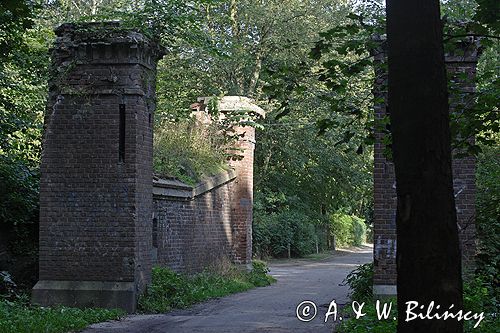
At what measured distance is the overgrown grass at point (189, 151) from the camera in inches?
764

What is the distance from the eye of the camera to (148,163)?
48.9ft

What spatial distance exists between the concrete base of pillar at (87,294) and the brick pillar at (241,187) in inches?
365

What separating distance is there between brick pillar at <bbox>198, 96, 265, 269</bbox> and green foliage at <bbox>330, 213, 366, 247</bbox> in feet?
85.1

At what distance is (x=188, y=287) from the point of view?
53.6 feet

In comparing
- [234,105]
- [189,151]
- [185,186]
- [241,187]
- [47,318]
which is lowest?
[47,318]

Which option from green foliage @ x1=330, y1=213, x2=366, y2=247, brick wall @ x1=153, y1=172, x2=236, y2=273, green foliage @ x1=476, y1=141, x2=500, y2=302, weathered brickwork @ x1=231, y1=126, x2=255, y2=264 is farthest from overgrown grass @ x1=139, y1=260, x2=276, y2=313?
green foliage @ x1=330, y1=213, x2=366, y2=247

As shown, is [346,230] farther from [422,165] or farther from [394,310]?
[422,165]

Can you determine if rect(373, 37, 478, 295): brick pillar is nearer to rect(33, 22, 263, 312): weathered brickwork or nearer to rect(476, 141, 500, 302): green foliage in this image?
rect(476, 141, 500, 302): green foliage

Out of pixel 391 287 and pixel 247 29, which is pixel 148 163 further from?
pixel 247 29

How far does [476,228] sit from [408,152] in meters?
9.33

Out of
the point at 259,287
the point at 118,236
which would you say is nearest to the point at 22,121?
the point at 118,236

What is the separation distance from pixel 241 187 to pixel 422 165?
1813 centimetres

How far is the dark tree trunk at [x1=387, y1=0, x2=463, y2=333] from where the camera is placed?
5.01 m

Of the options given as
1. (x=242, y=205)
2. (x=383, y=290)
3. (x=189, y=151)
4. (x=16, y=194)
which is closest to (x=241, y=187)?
(x=242, y=205)
